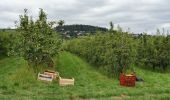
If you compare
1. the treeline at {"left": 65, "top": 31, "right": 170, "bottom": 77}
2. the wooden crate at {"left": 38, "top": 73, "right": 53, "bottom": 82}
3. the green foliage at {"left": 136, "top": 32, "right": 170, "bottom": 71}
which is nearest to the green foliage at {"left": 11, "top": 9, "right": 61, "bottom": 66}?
the wooden crate at {"left": 38, "top": 73, "right": 53, "bottom": 82}

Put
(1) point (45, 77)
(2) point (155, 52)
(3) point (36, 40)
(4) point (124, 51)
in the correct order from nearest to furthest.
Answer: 1. (1) point (45, 77)
2. (3) point (36, 40)
3. (4) point (124, 51)
4. (2) point (155, 52)

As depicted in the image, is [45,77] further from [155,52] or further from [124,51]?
[155,52]

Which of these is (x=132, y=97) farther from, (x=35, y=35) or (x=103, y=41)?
(x=103, y=41)

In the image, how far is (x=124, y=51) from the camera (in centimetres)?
3788

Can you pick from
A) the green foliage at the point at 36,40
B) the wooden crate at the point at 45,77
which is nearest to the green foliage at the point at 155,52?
the green foliage at the point at 36,40

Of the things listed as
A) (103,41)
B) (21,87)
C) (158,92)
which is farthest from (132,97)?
(103,41)

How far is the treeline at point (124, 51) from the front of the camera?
126ft

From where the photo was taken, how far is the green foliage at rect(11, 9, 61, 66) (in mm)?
32875

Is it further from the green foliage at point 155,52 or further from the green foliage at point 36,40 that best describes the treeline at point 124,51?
the green foliage at point 36,40

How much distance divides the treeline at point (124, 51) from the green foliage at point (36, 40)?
687 cm

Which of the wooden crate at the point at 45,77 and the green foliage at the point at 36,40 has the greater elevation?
the green foliage at the point at 36,40

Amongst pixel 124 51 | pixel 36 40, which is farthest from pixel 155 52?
pixel 36 40

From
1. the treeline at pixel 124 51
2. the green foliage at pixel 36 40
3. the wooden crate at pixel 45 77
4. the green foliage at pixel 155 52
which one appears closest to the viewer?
the wooden crate at pixel 45 77

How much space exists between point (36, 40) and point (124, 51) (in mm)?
9233
